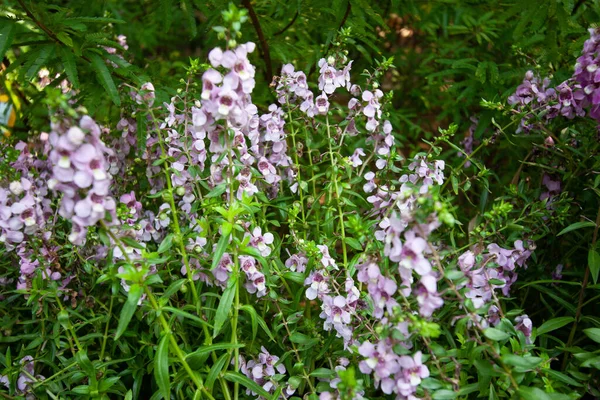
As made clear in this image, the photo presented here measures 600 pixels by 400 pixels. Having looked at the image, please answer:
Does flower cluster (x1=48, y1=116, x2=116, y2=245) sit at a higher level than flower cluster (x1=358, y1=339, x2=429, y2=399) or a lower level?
higher

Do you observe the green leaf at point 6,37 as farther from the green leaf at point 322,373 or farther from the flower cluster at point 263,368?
the green leaf at point 322,373

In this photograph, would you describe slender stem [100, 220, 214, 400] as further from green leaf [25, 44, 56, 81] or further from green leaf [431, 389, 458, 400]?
green leaf [25, 44, 56, 81]

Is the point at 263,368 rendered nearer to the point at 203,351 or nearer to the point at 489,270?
the point at 203,351

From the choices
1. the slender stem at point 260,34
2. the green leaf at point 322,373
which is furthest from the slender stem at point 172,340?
the slender stem at point 260,34

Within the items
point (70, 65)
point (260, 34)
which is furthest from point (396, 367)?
point (260, 34)

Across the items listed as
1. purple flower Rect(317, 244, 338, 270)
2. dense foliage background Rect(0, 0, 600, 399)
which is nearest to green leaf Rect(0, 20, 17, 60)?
dense foliage background Rect(0, 0, 600, 399)

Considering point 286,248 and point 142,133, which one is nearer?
point 286,248

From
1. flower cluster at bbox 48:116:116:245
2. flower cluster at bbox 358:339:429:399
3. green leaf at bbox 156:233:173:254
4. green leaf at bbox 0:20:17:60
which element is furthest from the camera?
green leaf at bbox 0:20:17:60

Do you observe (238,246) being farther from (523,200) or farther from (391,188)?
(523,200)
